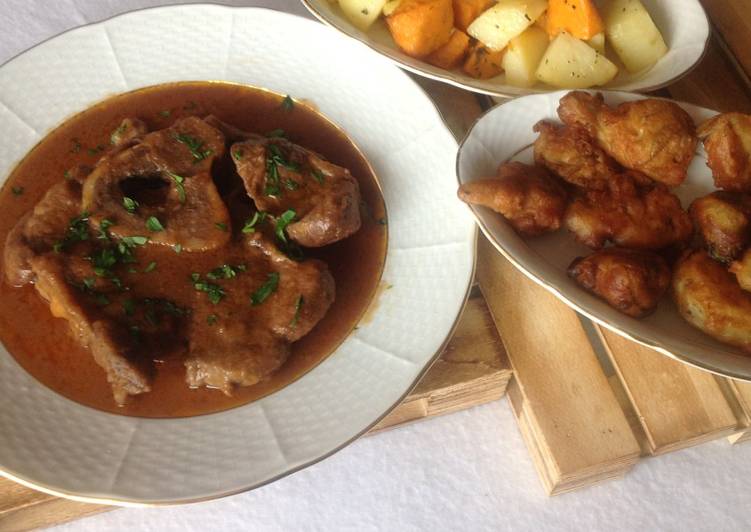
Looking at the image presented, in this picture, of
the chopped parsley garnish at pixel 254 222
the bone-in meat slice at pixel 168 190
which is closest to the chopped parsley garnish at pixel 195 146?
the bone-in meat slice at pixel 168 190

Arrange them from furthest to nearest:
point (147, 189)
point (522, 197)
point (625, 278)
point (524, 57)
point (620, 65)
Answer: point (620, 65) < point (524, 57) < point (147, 189) < point (522, 197) < point (625, 278)

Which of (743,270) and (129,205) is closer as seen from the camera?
(743,270)

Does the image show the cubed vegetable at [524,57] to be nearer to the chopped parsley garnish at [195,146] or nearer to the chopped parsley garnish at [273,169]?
the chopped parsley garnish at [273,169]

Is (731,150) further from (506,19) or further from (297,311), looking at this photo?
(297,311)

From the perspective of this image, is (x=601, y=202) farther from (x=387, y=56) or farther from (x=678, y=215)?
(x=387, y=56)

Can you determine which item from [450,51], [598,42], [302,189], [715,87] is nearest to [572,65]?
[598,42]

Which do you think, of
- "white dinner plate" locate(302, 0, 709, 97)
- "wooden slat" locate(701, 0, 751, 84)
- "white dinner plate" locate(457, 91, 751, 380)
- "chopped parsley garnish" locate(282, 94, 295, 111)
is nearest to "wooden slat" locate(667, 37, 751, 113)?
"wooden slat" locate(701, 0, 751, 84)

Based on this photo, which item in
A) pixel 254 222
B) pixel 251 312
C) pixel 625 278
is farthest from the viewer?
pixel 254 222

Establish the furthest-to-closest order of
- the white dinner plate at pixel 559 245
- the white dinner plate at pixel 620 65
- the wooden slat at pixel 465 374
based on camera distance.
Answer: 1. the white dinner plate at pixel 620 65
2. the wooden slat at pixel 465 374
3. the white dinner plate at pixel 559 245

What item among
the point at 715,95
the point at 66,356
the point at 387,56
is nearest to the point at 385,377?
the point at 66,356
